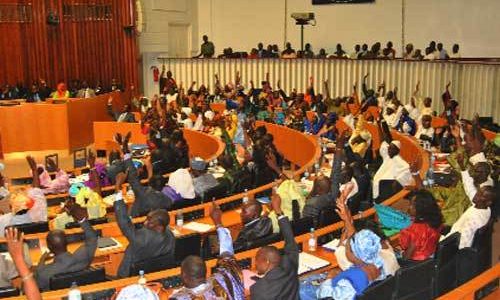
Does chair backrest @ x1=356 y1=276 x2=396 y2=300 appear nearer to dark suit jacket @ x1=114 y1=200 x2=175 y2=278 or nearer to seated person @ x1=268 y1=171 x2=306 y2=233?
dark suit jacket @ x1=114 y1=200 x2=175 y2=278

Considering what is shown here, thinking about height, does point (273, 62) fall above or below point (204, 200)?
above

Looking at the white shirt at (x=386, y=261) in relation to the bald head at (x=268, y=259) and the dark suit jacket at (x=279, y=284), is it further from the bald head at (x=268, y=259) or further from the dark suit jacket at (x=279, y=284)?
the bald head at (x=268, y=259)

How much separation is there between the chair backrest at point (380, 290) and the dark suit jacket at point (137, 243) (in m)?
2.27

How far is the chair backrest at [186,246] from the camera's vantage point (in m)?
6.36

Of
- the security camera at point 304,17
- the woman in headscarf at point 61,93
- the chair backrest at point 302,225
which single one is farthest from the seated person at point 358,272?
the security camera at point 304,17

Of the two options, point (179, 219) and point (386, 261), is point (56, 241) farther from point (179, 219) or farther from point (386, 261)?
point (386, 261)

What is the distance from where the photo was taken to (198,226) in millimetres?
7758

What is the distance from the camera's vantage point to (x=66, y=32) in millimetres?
19094

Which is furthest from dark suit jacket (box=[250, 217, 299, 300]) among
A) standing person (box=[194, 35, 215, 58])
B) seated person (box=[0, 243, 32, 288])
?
standing person (box=[194, 35, 215, 58])

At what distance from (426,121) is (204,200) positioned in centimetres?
526

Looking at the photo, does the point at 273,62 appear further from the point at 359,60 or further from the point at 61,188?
the point at 61,188

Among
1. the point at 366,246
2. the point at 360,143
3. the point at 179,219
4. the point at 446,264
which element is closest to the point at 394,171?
the point at 360,143

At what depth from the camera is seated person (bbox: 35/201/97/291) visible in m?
5.64

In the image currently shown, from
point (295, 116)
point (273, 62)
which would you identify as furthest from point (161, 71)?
point (295, 116)
